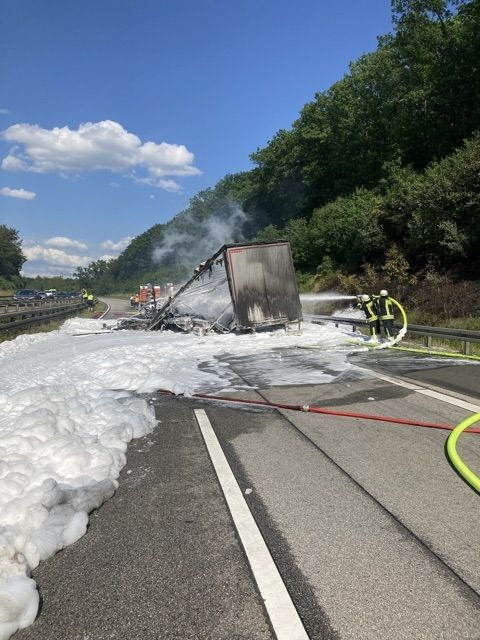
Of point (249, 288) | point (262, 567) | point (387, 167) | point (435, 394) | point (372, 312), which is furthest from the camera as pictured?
point (387, 167)

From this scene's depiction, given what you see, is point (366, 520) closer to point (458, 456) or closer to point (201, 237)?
point (458, 456)

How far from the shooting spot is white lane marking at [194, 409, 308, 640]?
7.85 feet

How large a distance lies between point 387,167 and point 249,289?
841 inches

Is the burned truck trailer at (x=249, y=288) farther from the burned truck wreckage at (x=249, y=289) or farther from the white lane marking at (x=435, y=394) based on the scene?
the white lane marking at (x=435, y=394)

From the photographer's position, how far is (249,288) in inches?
598

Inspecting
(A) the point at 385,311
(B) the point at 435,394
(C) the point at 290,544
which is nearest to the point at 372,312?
(A) the point at 385,311

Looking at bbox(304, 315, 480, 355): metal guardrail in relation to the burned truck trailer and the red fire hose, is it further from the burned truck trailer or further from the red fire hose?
the red fire hose

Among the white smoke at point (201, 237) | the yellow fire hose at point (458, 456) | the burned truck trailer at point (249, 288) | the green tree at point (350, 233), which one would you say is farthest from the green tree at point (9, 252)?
the yellow fire hose at point (458, 456)

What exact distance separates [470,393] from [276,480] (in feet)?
13.4

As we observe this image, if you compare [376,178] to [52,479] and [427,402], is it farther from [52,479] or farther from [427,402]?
[52,479]

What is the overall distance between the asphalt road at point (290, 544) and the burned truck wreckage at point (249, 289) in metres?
9.67

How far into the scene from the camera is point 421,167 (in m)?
32.3

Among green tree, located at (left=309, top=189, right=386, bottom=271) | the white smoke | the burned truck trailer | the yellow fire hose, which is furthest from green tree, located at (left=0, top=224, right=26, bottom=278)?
the yellow fire hose

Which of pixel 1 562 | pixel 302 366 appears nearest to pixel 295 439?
pixel 1 562
